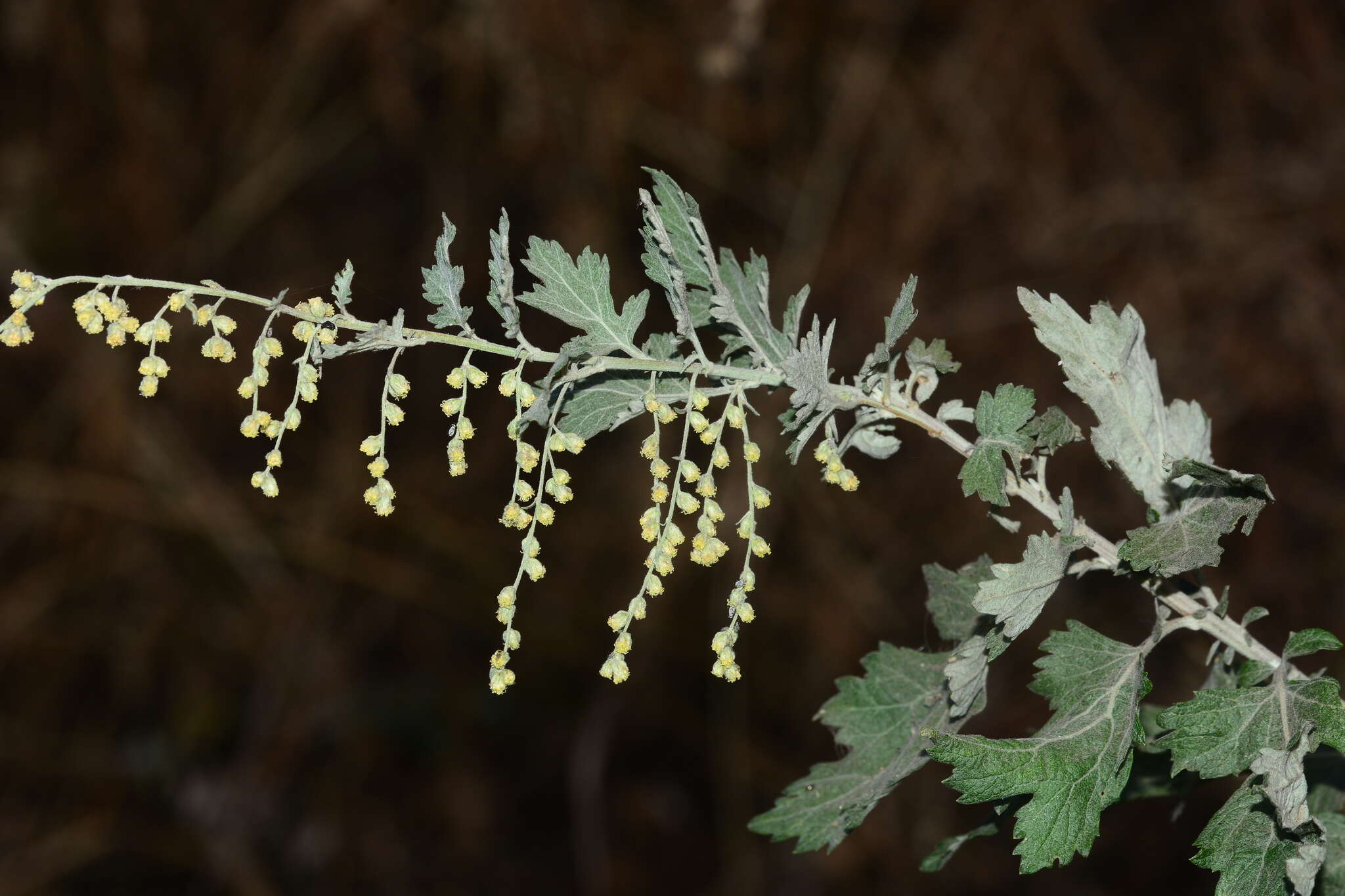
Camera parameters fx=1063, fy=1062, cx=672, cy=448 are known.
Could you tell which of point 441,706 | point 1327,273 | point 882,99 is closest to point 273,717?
point 441,706

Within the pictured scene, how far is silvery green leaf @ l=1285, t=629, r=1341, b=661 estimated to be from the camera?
1.35 meters

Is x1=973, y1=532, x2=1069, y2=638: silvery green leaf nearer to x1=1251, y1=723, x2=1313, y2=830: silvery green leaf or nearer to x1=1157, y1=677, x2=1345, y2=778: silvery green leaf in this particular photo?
x1=1157, y1=677, x2=1345, y2=778: silvery green leaf

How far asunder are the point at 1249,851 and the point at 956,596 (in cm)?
52

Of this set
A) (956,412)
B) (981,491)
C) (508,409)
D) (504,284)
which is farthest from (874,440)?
(508,409)

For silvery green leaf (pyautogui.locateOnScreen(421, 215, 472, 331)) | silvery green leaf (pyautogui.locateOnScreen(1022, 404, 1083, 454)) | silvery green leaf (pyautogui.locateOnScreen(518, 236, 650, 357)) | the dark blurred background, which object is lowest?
silvery green leaf (pyautogui.locateOnScreen(1022, 404, 1083, 454))

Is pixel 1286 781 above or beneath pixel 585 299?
beneath

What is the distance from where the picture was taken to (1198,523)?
1387mm

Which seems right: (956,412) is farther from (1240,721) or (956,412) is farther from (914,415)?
(1240,721)

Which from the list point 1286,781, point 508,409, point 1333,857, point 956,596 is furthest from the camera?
point 508,409

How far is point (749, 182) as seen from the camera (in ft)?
19.5

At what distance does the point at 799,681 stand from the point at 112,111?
16.6ft

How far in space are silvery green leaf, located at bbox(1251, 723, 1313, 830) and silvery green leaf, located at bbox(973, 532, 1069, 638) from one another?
0.33 metres

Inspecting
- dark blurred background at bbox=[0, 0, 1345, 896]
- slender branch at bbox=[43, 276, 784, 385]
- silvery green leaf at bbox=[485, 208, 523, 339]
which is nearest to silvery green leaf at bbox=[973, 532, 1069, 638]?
slender branch at bbox=[43, 276, 784, 385]

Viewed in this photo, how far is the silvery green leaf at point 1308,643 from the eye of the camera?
1.35m
